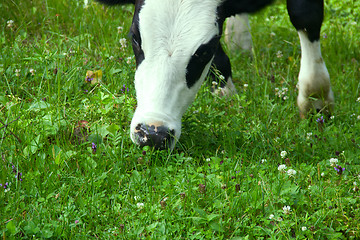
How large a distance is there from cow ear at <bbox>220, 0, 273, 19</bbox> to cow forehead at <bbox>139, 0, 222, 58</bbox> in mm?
283

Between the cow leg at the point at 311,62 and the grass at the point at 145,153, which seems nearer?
the grass at the point at 145,153

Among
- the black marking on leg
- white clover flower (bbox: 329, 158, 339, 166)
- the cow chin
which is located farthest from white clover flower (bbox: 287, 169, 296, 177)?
the black marking on leg

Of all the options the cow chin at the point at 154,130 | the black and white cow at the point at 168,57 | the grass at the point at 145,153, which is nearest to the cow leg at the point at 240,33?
the grass at the point at 145,153

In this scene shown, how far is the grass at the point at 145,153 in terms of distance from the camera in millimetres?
2514

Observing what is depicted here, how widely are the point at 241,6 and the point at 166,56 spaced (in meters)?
0.71

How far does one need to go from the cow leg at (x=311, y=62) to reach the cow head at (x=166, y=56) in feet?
3.09

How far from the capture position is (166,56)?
118 inches

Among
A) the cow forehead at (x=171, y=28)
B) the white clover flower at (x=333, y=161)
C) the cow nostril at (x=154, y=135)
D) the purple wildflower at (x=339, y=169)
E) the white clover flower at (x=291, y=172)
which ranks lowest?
the purple wildflower at (x=339, y=169)

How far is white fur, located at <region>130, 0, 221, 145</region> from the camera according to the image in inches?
118

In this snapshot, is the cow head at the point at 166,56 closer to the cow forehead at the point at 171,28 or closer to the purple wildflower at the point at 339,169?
the cow forehead at the point at 171,28

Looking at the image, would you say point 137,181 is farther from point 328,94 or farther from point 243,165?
point 328,94

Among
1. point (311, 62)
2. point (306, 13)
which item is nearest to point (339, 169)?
point (311, 62)

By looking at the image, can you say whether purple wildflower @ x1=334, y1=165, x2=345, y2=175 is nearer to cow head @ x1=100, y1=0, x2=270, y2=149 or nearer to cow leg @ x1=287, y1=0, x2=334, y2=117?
cow leg @ x1=287, y1=0, x2=334, y2=117

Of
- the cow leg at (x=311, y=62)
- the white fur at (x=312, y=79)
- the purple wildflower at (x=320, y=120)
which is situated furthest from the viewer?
the white fur at (x=312, y=79)
